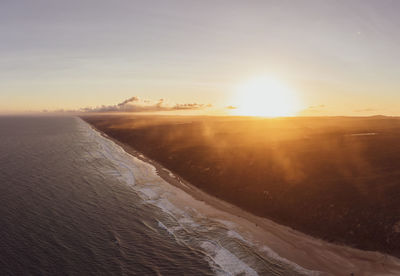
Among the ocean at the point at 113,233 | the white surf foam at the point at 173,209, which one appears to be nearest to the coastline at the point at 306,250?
the white surf foam at the point at 173,209

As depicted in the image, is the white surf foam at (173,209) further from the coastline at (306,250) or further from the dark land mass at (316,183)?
the dark land mass at (316,183)

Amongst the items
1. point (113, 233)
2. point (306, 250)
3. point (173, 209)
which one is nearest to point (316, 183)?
point (306, 250)

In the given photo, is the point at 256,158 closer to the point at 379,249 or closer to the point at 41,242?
the point at 379,249

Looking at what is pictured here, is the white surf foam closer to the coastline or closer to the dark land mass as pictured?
the coastline

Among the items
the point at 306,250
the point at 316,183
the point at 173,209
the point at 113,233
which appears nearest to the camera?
the point at 306,250

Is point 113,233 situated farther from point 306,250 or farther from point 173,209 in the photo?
point 306,250

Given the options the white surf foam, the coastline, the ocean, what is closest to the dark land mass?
the coastline

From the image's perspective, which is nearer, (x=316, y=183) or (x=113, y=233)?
(x=113, y=233)
